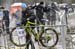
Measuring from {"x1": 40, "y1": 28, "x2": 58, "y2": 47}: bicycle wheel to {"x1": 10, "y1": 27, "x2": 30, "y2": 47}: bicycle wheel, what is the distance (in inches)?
12.4

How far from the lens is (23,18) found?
5.25 meters

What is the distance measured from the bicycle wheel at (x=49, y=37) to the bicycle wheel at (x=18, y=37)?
32 centimetres

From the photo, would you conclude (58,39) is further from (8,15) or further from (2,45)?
(8,15)

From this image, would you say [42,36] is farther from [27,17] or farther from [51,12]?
[51,12]

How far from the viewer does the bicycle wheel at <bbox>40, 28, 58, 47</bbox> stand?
4.56 m

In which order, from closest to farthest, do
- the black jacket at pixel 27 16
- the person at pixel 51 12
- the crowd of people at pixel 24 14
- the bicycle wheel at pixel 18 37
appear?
the bicycle wheel at pixel 18 37, the black jacket at pixel 27 16, the crowd of people at pixel 24 14, the person at pixel 51 12

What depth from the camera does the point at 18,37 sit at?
15.2 feet

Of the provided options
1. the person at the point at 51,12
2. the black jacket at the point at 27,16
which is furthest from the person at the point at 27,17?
the person at the point at 51,12

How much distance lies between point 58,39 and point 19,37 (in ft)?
2.44

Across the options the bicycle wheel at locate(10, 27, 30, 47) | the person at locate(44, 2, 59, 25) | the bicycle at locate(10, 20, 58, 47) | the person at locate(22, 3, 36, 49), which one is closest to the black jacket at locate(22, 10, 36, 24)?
the person at locate(22, 3, 36, 49)

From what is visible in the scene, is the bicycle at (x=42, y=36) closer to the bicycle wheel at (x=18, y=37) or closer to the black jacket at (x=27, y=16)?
the bicycle wheel at (x=18, y=37)

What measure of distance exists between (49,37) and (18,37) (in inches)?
20.6

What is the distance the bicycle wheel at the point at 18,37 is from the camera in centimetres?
454

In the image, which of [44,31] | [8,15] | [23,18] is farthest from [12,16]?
[44,31]
